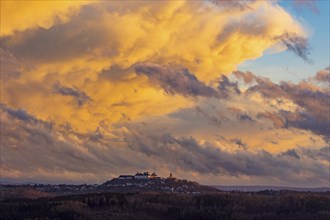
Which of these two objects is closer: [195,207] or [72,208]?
[72,208]

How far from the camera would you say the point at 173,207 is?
176 m

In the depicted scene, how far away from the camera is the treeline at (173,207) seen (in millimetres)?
158000

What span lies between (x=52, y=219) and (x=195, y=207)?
42.6m

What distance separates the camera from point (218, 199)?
18888 cm

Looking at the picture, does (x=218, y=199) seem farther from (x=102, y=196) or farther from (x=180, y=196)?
(x=102, y=196)

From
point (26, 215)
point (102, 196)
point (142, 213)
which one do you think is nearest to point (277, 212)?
point (142, 213)

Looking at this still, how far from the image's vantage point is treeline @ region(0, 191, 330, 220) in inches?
6220

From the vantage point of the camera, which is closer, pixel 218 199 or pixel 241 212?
pixel 241 212

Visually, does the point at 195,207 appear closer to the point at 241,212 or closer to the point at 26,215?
the point at 241,212

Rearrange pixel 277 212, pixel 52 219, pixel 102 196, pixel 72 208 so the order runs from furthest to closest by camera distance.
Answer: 1. pixel 102 196
2. pixel 277 212
3. pixel 72 208
4. pixel 52 219

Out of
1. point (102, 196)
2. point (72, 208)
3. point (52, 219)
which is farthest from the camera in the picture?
point (102, 196)

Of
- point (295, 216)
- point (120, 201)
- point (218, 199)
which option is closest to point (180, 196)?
point (218, 199)

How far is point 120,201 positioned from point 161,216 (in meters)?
12.8

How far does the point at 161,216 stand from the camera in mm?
168500
